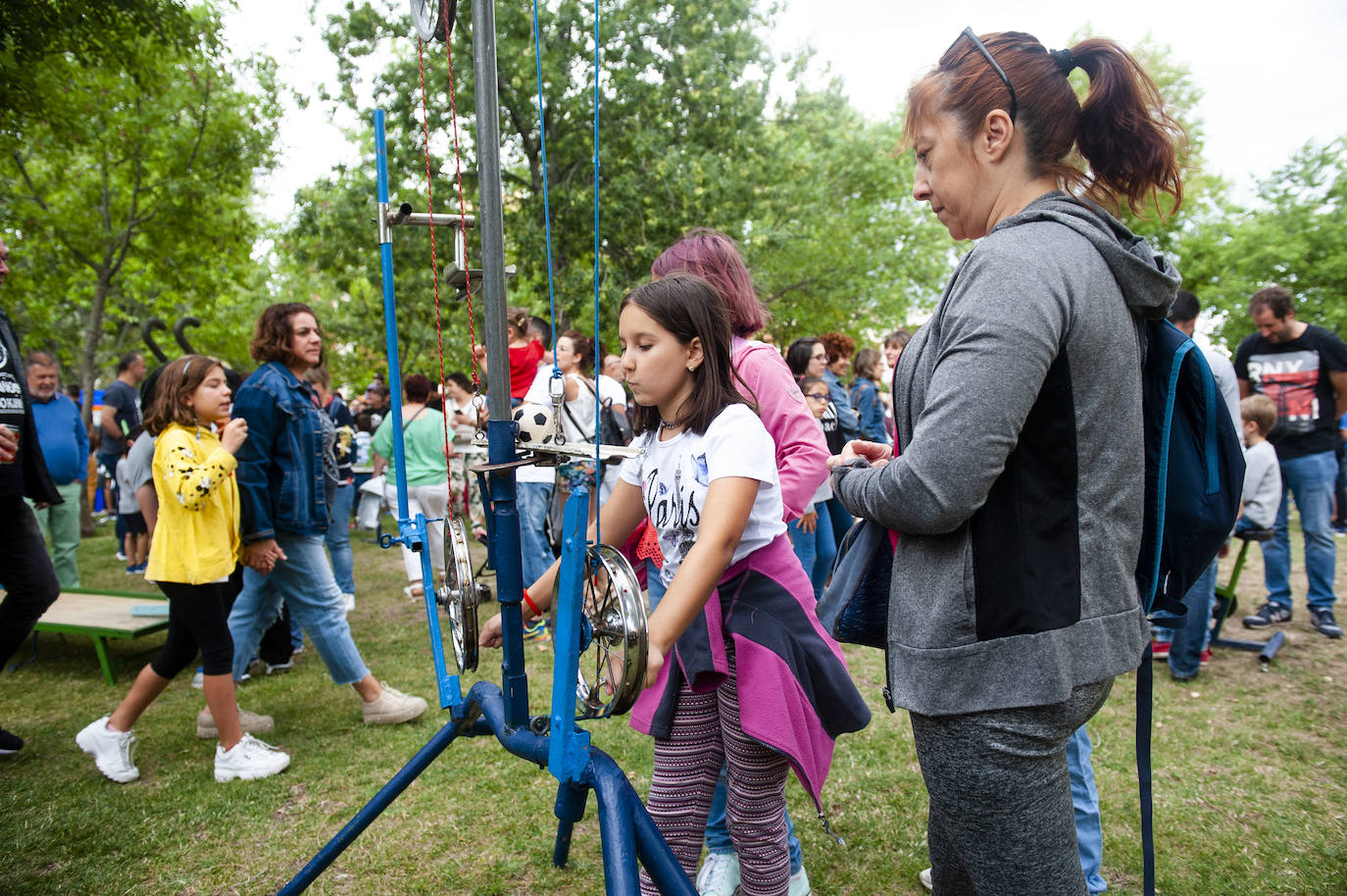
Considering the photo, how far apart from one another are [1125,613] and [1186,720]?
3.58 m

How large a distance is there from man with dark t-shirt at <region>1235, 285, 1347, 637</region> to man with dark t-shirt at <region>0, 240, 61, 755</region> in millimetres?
7123

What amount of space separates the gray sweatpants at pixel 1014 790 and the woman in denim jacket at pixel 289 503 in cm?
334

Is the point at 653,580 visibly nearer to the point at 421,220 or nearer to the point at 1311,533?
the point at 421,220

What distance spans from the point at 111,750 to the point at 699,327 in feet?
11.2

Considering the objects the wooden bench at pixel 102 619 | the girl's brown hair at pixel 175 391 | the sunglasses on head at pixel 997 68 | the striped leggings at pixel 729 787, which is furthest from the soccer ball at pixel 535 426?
the wooden bench at pixel 102 619

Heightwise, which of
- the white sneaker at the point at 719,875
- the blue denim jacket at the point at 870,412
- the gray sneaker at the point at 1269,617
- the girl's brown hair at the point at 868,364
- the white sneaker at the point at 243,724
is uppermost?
the girl's brown hair at the point at 868,364

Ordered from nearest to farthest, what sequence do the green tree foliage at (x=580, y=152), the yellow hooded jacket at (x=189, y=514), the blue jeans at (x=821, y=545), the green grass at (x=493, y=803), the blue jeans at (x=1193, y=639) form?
the green grass at (x=493, y=803) → the yellow hooded jacket at (x=189, y=514) → the blue jeans at (x=1193, y=639) → the blue jeans at (x=821, y=545) → the green tree foliage at (x=580, y=152)

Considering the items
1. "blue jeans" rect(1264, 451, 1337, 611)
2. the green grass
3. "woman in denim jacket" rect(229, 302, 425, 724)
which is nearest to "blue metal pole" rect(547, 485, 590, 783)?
the green grass

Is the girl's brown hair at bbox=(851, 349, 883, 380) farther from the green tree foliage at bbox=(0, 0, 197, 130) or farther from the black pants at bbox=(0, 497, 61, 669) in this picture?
the black pants at bbox=(0, 497, 61, 669)

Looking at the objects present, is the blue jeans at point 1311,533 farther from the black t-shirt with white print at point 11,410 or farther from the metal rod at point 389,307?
the black t-shirt with white print at point 11,410

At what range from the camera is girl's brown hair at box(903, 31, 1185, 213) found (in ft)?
4.66

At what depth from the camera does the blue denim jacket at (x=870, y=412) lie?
7242 millimetres

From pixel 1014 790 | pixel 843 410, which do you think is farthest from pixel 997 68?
pixel 843 410

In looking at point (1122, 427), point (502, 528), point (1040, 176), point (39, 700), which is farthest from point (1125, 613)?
point (39, 700)
